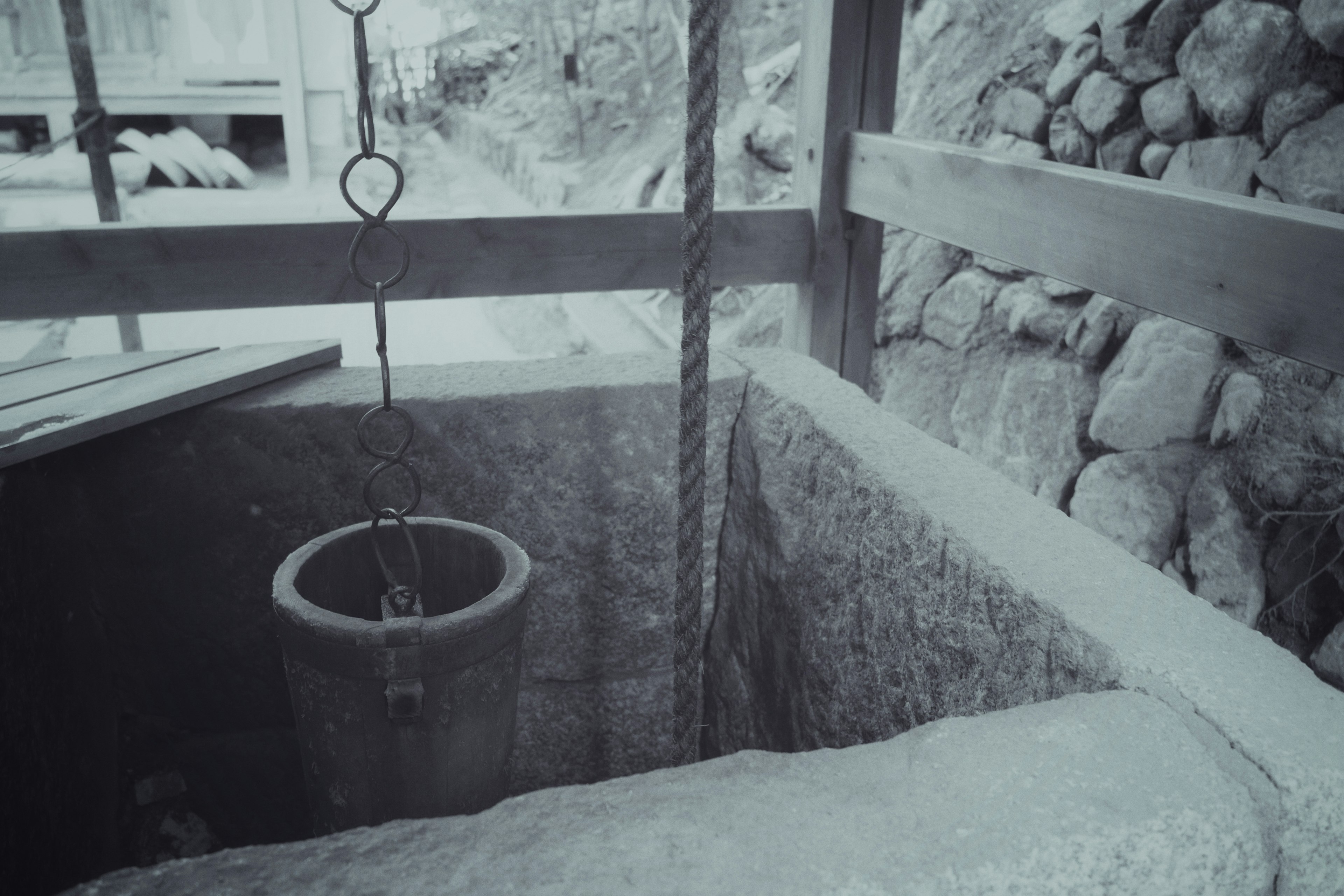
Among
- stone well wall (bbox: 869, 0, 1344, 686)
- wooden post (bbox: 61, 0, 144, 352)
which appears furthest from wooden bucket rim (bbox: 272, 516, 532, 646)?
wooden post (bbox: 61, 0, 144, 352)

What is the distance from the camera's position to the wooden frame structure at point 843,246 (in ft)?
5.19

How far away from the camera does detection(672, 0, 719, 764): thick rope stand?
1162mm

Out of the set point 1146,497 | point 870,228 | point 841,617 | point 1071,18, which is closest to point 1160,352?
point 1146,497

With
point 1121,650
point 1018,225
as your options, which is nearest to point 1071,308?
point 1018,225

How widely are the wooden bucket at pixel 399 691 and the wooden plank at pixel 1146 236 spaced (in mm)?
1189

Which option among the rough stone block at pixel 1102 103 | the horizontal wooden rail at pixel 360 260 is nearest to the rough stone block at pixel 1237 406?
the rough stone block at pixel 1102 103

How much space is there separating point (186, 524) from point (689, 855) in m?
1.50

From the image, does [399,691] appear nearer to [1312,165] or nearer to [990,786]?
[990,786]

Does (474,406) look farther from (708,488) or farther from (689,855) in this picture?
(689,855)

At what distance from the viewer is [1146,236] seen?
5.81 feet

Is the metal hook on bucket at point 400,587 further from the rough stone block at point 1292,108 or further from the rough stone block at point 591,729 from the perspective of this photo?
the rough stone block at point 1292,108

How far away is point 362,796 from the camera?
156 centimetres

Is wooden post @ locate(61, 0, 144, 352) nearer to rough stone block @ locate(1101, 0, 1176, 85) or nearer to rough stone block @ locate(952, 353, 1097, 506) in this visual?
rough stone block @ locate(952, 353, 1097, 506)

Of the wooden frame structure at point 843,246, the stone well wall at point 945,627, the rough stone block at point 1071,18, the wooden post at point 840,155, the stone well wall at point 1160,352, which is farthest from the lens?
the rough stone block at point 1071,18
